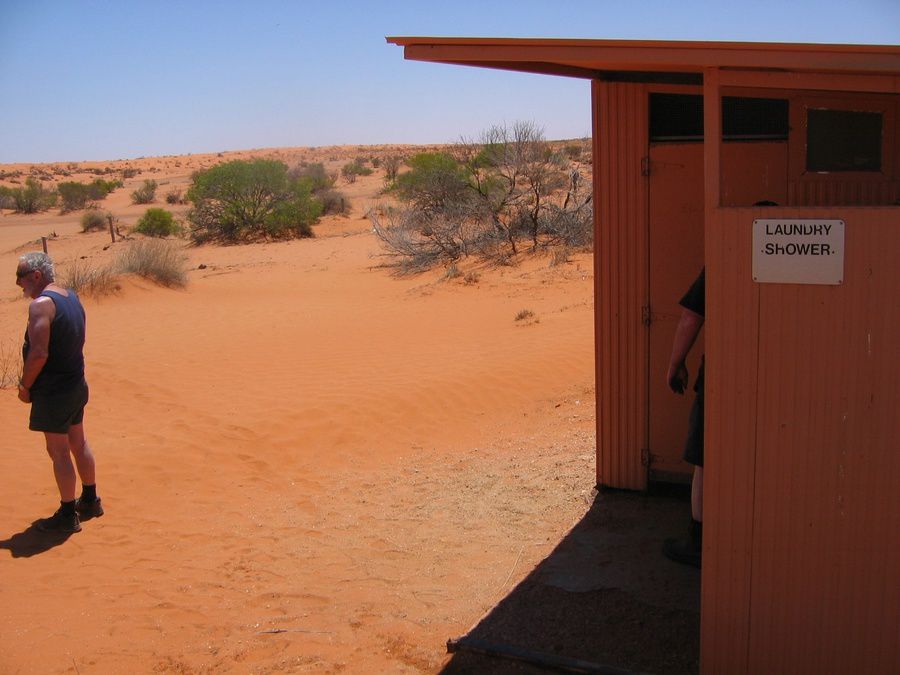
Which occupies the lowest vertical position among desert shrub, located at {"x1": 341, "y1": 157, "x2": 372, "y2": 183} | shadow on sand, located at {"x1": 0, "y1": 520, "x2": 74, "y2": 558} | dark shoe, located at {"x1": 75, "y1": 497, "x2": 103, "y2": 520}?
shadow on sand, located at {"x1": 0, "y1": 520, "x2": 74, "y2": 558}

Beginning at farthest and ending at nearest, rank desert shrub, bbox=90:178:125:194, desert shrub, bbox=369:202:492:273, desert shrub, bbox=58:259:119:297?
1. desert shrub, bbox=90:178:125:194
2. desert shrub, bbox=369:202:492:273
3. desert shrub, bbox=58:259:119:297

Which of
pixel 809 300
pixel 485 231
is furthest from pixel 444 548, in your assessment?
pixel 485 231

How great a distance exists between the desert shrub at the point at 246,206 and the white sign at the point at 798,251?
27.9m

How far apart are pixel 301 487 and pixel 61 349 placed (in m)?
2.22

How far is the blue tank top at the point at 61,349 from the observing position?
562 cm

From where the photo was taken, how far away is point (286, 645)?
4.26 meters

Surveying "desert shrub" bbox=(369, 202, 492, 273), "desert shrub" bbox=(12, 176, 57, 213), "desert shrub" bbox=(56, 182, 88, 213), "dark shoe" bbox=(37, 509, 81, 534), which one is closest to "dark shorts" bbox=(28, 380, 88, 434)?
"dark shoe" bbox=(37, 509, 81, 534)

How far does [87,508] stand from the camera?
619 centimetres

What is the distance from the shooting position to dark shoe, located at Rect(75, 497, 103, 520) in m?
6.19

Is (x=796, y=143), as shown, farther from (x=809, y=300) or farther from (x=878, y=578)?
(x=878, y=578)

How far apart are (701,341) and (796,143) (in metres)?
1.35

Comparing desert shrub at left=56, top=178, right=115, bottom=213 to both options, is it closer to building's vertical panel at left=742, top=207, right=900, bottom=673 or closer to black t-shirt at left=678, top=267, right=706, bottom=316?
black t-shirt at left=678, top=267, right=706, bottom=316

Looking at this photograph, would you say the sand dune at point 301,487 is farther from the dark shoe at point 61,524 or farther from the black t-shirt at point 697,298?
the black t-shirt at point 697,298

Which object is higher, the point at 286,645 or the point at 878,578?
the point at 878,578
